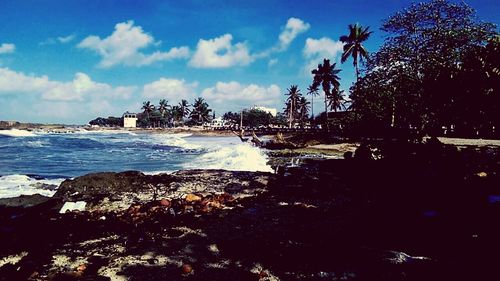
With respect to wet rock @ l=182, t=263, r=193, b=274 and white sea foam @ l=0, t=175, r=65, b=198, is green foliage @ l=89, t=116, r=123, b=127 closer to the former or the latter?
white sea foam @ l=0, t=175, r=65, b=198

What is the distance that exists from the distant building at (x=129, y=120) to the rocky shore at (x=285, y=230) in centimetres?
13519

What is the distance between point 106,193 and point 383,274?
36.0ft

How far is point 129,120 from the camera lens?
141250 millimetres

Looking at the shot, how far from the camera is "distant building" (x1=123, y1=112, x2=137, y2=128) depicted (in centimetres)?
14125

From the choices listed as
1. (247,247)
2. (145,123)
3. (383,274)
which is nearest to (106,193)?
(247,247)

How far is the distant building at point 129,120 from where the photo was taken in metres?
141

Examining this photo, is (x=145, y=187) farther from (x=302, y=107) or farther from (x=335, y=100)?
(x=302, y=107)

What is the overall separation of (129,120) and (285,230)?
14286 cm

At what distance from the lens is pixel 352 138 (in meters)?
37.1

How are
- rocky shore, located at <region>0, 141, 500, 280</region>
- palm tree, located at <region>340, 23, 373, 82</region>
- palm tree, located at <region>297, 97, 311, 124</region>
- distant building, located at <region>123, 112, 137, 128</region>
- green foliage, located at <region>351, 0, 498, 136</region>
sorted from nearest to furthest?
rocky shore, located at <region>0, 141, 500, 280</region>
green foliage, located at <region>351, 0, 498, 136</region>
palm tree, located at <region>340, 23, 373, 82</region>
palm tree, located at <region>297, 97, 311, 124</region>
distant building, located at <region>123, 112, 137, 128</region>

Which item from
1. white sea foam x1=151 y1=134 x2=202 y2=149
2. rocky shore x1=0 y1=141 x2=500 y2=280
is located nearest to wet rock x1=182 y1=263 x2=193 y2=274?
rocky shore x1=0 y1=141 x2=500 y2=280

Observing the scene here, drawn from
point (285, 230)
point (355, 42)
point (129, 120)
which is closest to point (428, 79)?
point (285, 230)

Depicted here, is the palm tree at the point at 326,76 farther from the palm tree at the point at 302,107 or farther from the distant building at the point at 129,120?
the distant building at the point at 129,120

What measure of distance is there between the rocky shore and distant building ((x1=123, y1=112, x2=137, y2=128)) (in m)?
135
